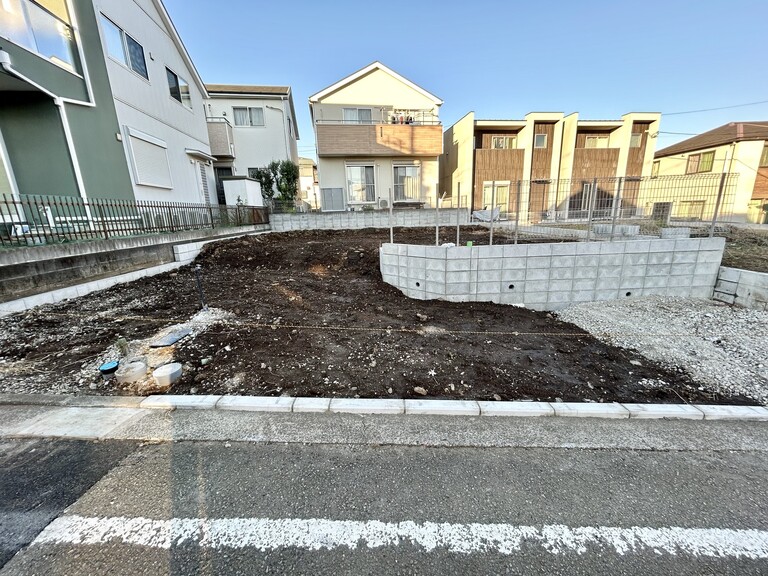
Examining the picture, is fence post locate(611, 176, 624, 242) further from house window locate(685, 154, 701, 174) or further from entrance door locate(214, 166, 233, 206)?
house window locate(685, 154, 701, 174)

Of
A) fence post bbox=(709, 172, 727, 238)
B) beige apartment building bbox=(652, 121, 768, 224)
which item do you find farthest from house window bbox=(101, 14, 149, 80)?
beige apartment building bbox=(652, 121, 768, 224)

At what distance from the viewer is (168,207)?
798 centimetres

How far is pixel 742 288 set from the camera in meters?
5.00

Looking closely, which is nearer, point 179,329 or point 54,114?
point 179,329

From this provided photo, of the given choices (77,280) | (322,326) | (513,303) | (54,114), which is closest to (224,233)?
(54,114)

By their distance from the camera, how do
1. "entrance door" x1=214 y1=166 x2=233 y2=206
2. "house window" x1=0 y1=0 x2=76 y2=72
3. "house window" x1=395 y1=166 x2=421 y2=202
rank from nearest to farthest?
"house window" x1=0 y1=0 x2=76 y2=72
"entrance door" x1=214 y1=166 x2=233 y2=206
"house window" x1=395 y1=166 x2=421 y2=202

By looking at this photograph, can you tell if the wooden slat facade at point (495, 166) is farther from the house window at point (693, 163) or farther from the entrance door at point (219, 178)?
the entrance door at point (219, 178)

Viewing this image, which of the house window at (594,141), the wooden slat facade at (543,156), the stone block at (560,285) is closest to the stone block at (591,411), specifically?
the stone block at (560,285)

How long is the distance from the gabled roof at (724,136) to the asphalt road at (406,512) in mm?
25052

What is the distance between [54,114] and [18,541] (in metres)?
9.19

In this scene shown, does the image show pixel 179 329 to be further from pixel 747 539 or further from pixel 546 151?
pixel 546 151

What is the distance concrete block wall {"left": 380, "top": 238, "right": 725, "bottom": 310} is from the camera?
5.12 m

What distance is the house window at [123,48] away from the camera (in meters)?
8.03

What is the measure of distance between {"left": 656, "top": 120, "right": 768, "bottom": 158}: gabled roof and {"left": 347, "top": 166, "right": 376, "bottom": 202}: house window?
67.2 ft
